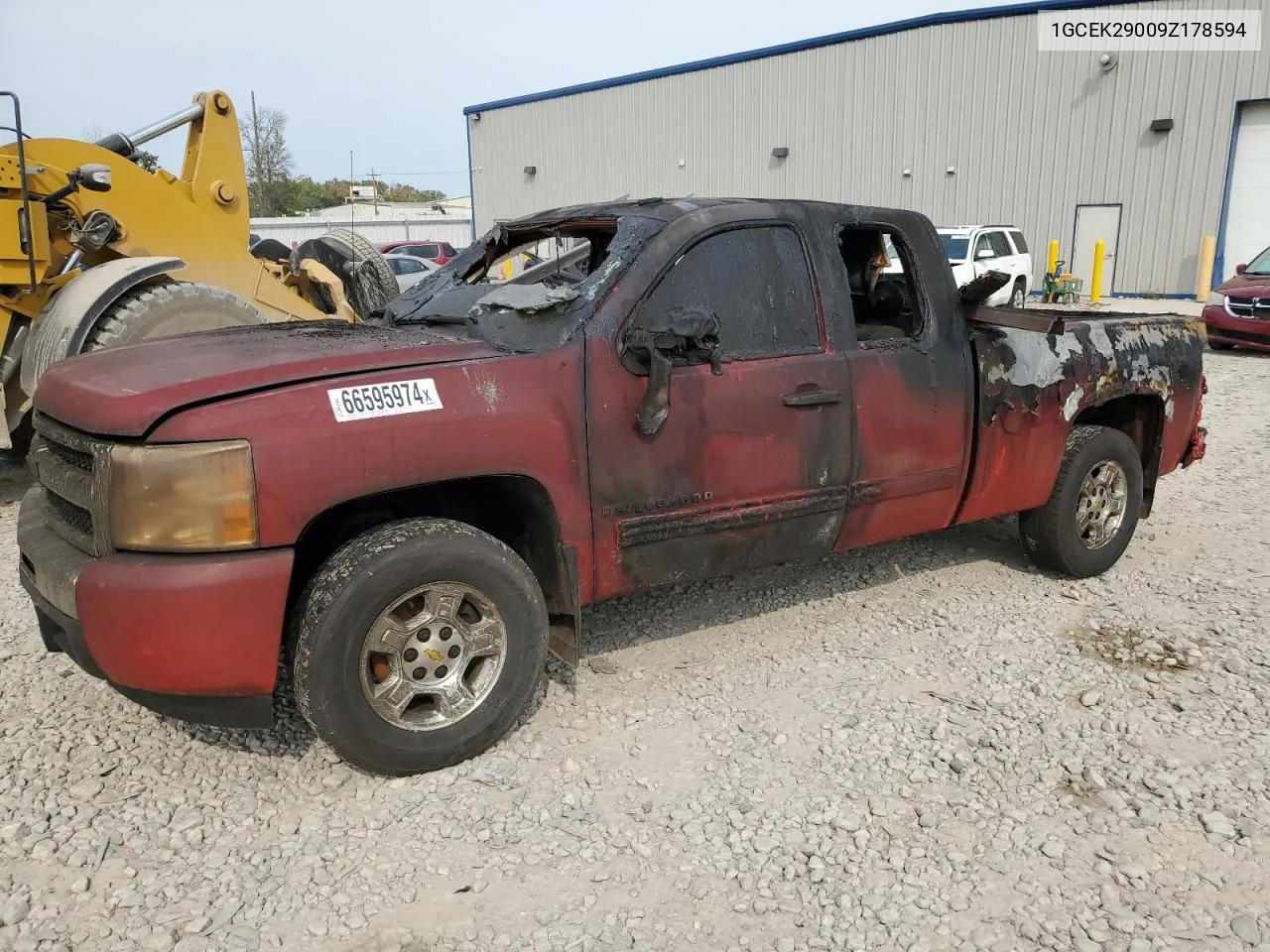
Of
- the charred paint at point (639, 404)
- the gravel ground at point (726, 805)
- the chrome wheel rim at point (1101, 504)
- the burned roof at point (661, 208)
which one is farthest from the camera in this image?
the chrome wheel rim at point (1101, 504)

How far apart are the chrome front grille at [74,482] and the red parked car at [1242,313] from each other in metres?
13.6

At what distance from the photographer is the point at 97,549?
2.79 meters

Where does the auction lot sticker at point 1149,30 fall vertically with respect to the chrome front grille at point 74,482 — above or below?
above

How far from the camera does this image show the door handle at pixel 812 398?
12.2 feet

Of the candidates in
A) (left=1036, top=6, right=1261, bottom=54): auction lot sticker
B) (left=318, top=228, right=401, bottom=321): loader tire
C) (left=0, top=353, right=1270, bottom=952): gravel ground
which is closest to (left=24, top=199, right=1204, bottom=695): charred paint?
(left=0, top=353, right=1270, bottom=952): gravel ground

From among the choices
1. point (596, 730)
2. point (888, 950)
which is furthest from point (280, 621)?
point (888, 950)

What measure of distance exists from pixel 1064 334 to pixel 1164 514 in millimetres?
2257

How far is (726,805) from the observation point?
307 cm

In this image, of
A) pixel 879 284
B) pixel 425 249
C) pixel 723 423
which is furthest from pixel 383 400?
pixel 425 249

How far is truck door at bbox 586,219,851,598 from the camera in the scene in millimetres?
3373

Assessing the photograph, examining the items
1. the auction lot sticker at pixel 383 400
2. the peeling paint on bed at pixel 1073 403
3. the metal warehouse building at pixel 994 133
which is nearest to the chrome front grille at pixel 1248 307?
the metal warehouse building at pixel 994 133

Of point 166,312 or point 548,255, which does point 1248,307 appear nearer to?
point 548,255

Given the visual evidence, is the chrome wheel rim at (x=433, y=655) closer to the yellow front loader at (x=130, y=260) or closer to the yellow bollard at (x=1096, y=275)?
the yellow front loader at (x=130, y=260)

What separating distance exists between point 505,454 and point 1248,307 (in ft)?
44.5
